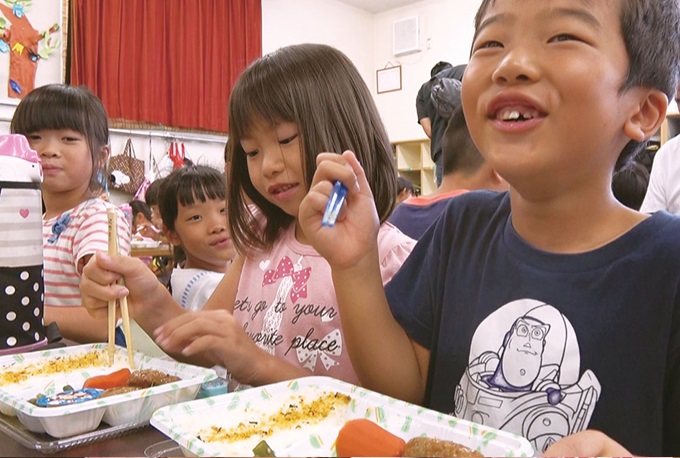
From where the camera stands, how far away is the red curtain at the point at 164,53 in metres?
4.60

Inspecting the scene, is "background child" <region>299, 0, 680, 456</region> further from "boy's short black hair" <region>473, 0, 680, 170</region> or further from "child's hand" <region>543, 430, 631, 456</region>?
"child's hand" <region>543, 430, 631, 456</region>

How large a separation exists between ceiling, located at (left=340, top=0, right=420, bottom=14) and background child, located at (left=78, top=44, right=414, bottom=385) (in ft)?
18.7

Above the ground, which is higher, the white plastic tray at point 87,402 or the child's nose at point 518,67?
the child's nose at point 518,67

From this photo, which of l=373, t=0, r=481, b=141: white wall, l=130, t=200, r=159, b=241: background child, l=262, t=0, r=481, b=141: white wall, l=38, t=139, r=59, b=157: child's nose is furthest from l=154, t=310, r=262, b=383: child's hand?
l=373, t=0, r=481, b=141: white wall

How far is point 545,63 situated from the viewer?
723mm

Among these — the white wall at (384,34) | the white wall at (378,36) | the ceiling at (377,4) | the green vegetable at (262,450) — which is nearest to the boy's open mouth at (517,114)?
the green vegetable at (262,450)

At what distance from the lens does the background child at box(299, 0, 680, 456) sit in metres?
0.74

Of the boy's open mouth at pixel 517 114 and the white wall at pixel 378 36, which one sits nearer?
the boy's open mouth at pixel 517 114

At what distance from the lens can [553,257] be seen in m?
0.84

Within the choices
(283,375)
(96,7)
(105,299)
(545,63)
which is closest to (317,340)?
(283,375)

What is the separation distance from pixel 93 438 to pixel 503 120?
1.97ft

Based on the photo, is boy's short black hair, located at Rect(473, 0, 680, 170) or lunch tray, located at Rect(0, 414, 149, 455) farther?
boy's short black hair, located at Rect(473, 0, 680, 170)

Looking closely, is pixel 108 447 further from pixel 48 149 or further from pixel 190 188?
pixel 190 188

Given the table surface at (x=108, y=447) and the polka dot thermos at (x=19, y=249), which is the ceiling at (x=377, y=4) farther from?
the table surface at (x=108, y=447)
